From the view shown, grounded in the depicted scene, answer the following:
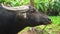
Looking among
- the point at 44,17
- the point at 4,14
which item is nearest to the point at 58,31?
the point at 44,17

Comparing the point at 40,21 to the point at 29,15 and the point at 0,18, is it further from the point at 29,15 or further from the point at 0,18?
the point at 0,18

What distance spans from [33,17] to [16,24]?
40 cm

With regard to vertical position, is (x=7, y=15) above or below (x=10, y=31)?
above

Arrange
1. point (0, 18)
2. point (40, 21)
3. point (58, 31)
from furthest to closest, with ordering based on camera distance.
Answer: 1. point (58, 31)
2. point (40, 21)
3. point (0, 18)

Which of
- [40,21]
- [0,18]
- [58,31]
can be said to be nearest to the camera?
[0,18]

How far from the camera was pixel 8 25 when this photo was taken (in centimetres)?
532

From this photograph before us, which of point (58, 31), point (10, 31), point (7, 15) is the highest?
point (7, 15)

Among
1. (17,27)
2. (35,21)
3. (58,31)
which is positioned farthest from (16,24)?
(58,31)

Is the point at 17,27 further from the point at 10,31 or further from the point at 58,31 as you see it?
the point at 58,31

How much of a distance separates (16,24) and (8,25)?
0.55 ft

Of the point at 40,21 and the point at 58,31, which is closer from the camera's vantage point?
the point at 40,21

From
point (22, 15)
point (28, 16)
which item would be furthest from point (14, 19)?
point (28, 16)

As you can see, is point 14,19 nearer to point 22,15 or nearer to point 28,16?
point 22,15

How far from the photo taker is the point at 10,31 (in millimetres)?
5395
